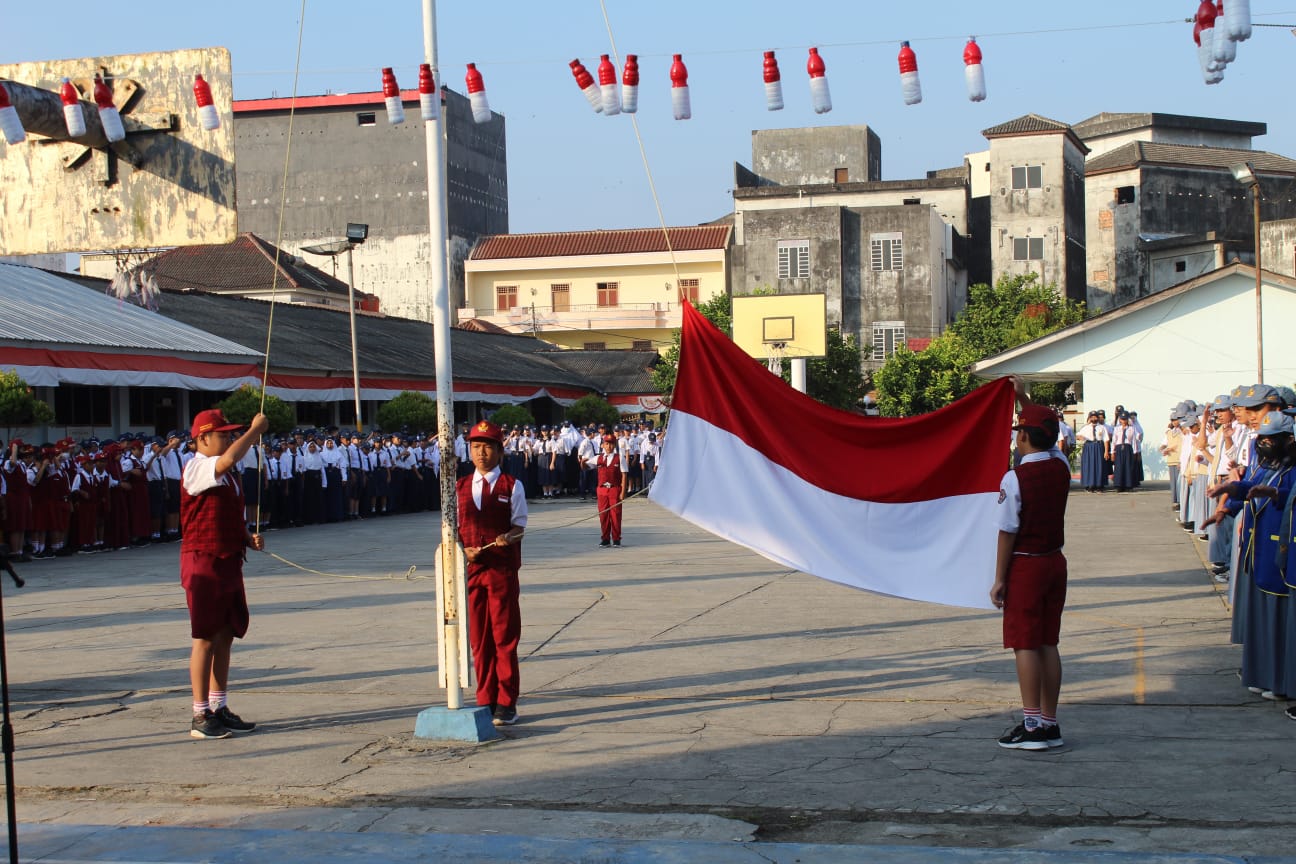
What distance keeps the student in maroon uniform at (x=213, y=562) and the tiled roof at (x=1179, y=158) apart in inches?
2389

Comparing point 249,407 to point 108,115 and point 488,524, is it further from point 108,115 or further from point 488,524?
point 108,115

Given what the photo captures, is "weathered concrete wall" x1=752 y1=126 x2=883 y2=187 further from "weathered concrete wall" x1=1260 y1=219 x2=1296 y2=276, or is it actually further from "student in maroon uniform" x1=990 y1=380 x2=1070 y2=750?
"student in maroon uniform" x1=990 y1=380 x2=1070 y2=750

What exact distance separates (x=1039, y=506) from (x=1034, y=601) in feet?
1.75

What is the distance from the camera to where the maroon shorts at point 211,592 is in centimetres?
810

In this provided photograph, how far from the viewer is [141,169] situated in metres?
6.70

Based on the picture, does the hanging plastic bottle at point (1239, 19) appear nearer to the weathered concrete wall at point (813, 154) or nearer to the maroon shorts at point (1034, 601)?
the maroon shorts at point (1034, 601)

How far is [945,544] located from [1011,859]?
323 cm

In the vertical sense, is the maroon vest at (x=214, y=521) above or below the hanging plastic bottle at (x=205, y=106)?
below

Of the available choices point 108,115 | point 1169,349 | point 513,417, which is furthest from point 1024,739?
point 513,417

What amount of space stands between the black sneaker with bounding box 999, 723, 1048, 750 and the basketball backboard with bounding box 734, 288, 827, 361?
19.9 m

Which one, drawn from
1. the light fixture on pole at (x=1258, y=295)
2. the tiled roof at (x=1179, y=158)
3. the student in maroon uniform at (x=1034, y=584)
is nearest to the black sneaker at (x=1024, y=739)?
the student in maroon uniform at (x=1034, y=584)

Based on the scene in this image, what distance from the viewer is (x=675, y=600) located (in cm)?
1395

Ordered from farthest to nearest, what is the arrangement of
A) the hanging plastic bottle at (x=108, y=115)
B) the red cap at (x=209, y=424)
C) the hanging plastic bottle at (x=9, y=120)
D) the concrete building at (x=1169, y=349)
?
the concrete building at (x=1169, y=349) < the red cap at (x=209, y=424) < the hanging plastic bottle at (x=108, y=115) < the hanging plastic bottle at (x=9, y=120)

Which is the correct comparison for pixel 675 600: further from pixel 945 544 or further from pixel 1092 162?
pixel 1092 162
